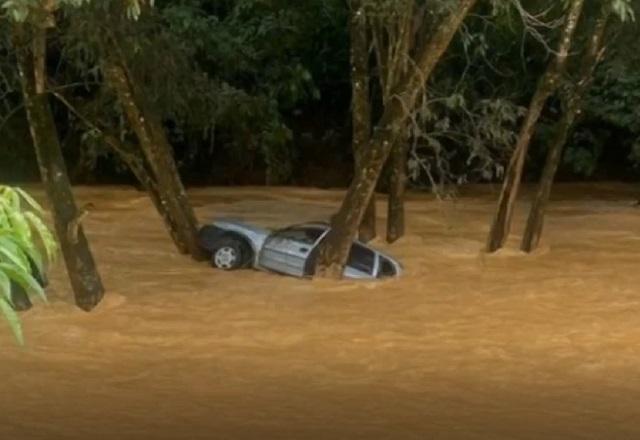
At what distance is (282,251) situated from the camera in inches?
637

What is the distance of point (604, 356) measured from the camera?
12.2 metres

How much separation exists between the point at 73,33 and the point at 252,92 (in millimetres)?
8220

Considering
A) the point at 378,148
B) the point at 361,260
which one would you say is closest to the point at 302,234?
the point at 361,260

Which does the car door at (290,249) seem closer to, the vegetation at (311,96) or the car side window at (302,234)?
the car side window at (302,234)

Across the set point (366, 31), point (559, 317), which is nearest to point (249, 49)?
point (366, 31)

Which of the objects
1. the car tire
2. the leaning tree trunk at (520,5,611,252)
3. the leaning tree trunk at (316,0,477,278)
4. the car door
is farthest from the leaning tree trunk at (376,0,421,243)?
the car tire

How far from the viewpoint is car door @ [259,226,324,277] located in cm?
1598

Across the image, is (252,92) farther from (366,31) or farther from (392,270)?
(392,270)

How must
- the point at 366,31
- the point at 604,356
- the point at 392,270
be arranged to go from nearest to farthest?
the point at 604,356 < the point at 392,270 < the point at 366,31

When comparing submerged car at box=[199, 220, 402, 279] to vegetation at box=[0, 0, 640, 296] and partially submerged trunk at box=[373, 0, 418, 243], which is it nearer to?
vegetation at box=[0, 0, 640, 296]

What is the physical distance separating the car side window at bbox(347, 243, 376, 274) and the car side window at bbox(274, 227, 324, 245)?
505mm

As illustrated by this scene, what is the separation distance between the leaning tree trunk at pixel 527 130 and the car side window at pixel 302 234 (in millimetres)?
2558

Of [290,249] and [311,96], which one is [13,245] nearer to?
[290,249]

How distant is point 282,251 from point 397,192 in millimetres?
2396
